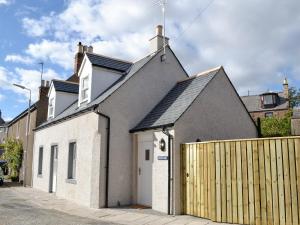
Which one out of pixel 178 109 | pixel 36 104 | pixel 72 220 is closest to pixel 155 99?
pixel 178 109

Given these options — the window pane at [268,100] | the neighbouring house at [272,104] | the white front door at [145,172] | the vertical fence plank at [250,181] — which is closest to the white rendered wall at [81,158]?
the white front door at [145,172]

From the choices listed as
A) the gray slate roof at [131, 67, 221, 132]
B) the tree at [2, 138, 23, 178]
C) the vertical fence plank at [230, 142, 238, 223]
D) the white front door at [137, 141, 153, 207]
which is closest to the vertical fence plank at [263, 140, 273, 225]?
the vertical fence plank at [230, 142, 238, 223]

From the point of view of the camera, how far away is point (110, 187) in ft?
42.2

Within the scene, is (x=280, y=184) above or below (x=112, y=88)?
below

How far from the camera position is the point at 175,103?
44.0ft

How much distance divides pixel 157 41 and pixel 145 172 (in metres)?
6.93

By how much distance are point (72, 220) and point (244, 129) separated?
8620 millimetres

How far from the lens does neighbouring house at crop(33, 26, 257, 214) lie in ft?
38.7

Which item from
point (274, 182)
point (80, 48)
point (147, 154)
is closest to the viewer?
point (274, 182)

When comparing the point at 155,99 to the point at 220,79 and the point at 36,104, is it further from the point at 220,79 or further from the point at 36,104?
the point at 36,104

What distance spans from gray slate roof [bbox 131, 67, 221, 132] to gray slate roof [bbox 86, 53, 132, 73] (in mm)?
3311

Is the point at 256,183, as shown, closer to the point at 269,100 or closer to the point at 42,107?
the point at 42,107

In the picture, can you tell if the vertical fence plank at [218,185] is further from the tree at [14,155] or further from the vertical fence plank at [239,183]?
the tree at [14,155]

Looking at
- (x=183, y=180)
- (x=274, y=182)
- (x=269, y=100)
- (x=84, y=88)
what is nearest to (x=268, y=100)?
(x=269, y=100)
